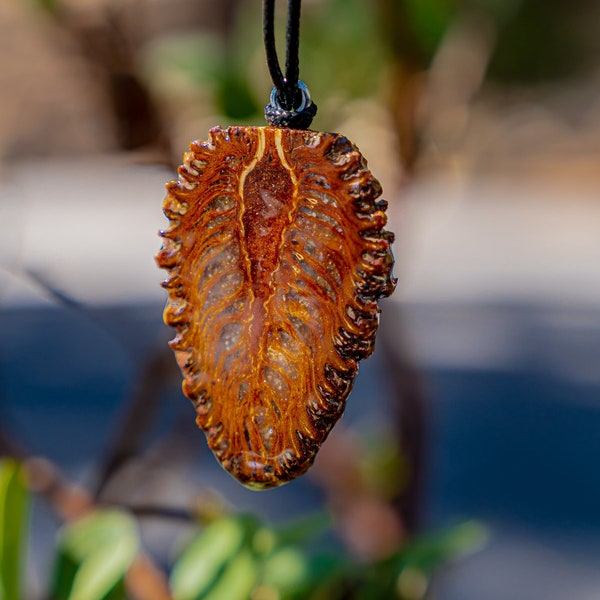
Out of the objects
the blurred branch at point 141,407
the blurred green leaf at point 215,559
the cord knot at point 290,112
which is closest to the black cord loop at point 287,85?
the cord knot at point 290,112

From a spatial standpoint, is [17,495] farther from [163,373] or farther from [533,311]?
[533,311]

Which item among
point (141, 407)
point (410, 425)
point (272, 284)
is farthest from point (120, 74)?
point (272, 284)

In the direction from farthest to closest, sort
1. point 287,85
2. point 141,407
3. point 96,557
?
point 141,407 → point 96,557 → point 287,85

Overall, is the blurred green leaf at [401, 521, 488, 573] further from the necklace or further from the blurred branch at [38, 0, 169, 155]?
the blurred branch at [38, 0, 169, 155]

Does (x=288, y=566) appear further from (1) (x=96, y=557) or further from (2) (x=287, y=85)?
(2) (x=287, y=85)

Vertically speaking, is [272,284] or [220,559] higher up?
[272,284]

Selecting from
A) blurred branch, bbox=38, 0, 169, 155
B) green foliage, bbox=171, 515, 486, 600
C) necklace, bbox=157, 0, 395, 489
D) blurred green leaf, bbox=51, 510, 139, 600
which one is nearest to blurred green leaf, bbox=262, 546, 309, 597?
green foliage, bbox=171, 515, 486, 600

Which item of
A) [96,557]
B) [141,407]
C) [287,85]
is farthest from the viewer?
[141,407]

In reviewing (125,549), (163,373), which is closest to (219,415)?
(125,549)
